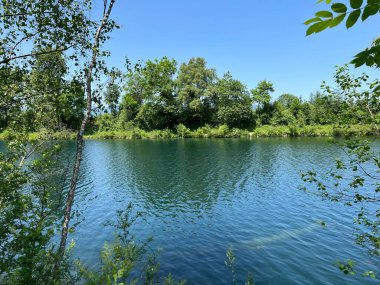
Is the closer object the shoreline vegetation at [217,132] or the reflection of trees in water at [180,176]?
the reflection of trees in water at [180,176]

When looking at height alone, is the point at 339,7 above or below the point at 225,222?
above

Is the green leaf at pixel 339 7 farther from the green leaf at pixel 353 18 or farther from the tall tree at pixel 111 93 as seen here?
the tall tree at pixel 111 93

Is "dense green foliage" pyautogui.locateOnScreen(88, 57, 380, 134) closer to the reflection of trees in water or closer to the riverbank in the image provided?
the riverbank

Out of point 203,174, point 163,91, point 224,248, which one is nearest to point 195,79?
point 163,91

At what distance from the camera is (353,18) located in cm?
163

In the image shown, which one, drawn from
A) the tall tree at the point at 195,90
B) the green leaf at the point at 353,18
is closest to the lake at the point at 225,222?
the green leaf at the point at 353,18

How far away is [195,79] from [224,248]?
245ft

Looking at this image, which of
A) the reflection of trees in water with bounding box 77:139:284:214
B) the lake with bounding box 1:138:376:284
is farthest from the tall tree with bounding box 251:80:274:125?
the lake with bounding box 1:138:376:284

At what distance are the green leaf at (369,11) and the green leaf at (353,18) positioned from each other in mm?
35

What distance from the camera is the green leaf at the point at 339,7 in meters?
1.58

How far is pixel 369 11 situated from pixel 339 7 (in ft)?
0.59

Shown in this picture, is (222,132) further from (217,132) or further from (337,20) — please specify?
(337,20)

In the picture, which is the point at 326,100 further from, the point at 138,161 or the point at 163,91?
the point at 163,91

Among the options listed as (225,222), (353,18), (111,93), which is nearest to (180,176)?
(225,222)
